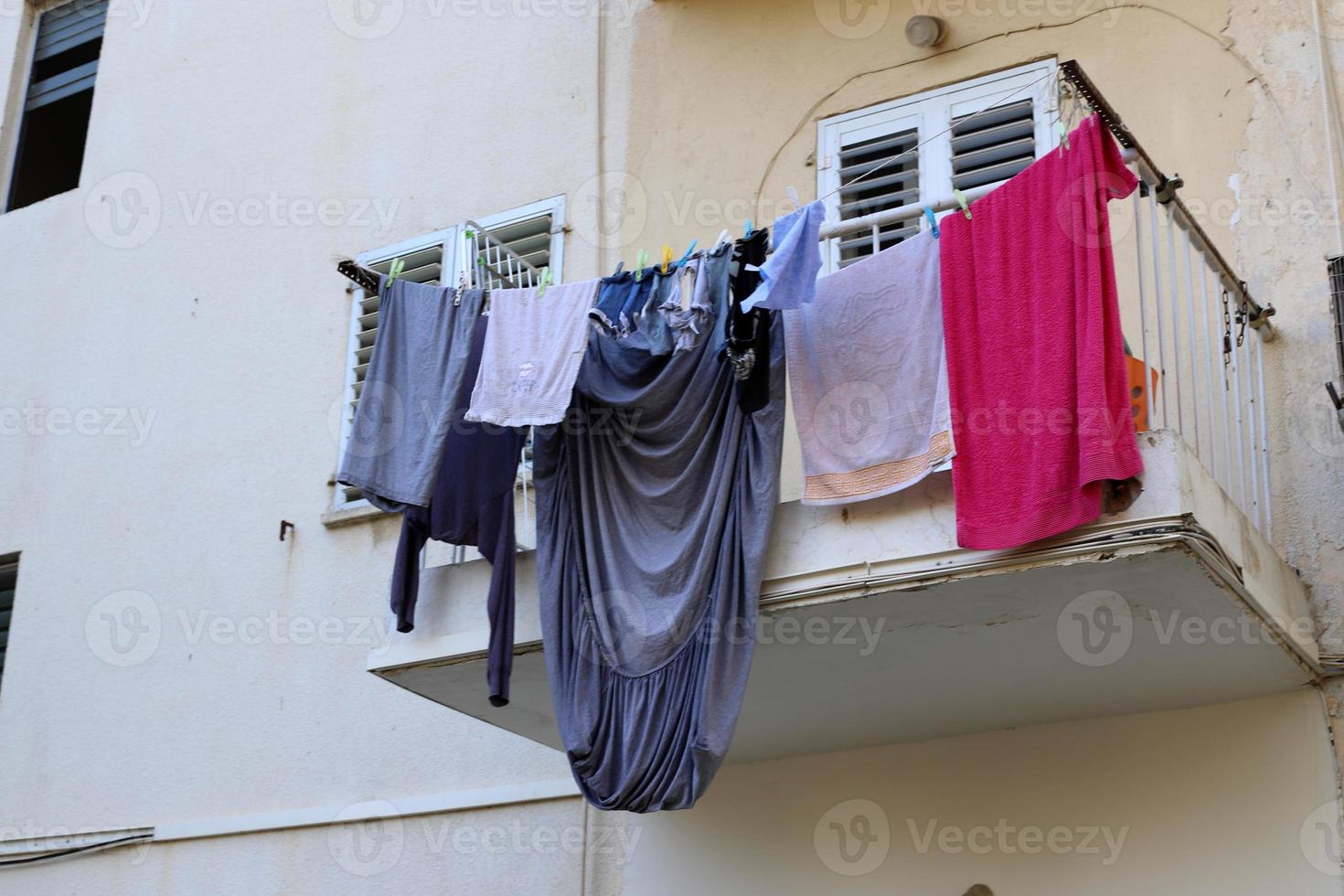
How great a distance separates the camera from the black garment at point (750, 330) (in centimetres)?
687

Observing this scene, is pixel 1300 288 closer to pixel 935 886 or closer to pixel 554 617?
pixel 935 886

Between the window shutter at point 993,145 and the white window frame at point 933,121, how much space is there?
43mm

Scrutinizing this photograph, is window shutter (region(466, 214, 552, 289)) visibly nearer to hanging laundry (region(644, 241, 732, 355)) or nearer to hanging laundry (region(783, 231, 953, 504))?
hanging laundry (region(644, 241, 732, 355))

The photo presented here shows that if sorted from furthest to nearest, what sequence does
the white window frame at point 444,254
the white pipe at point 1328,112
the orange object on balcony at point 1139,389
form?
the white window frame at point 444,254 < the white pipe at point 1328,112 < the orange object on balcony at point 1139,389

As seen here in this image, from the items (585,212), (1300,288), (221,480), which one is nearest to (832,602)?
(1300,288)

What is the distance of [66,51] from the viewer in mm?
13148

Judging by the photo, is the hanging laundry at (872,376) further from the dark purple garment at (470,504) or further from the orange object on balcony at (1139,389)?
the dark purple garment at (470,504)

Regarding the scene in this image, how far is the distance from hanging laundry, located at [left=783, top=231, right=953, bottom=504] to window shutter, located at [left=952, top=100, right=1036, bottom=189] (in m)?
1.76

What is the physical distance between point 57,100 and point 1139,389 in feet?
32.1

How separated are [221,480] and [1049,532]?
611cm

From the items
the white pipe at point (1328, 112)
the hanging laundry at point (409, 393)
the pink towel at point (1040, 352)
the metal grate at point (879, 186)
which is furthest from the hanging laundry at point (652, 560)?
the white pipe at point (1328, 112)

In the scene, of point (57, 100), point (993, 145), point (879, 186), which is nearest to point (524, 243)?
point (879, 186)

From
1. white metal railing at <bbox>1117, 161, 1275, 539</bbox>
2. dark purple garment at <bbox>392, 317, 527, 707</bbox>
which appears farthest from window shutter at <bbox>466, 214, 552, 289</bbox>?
white metal railing at <bbox>1117, 161, 1275, 539</bbox>

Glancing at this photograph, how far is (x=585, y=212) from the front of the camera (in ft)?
31.8
